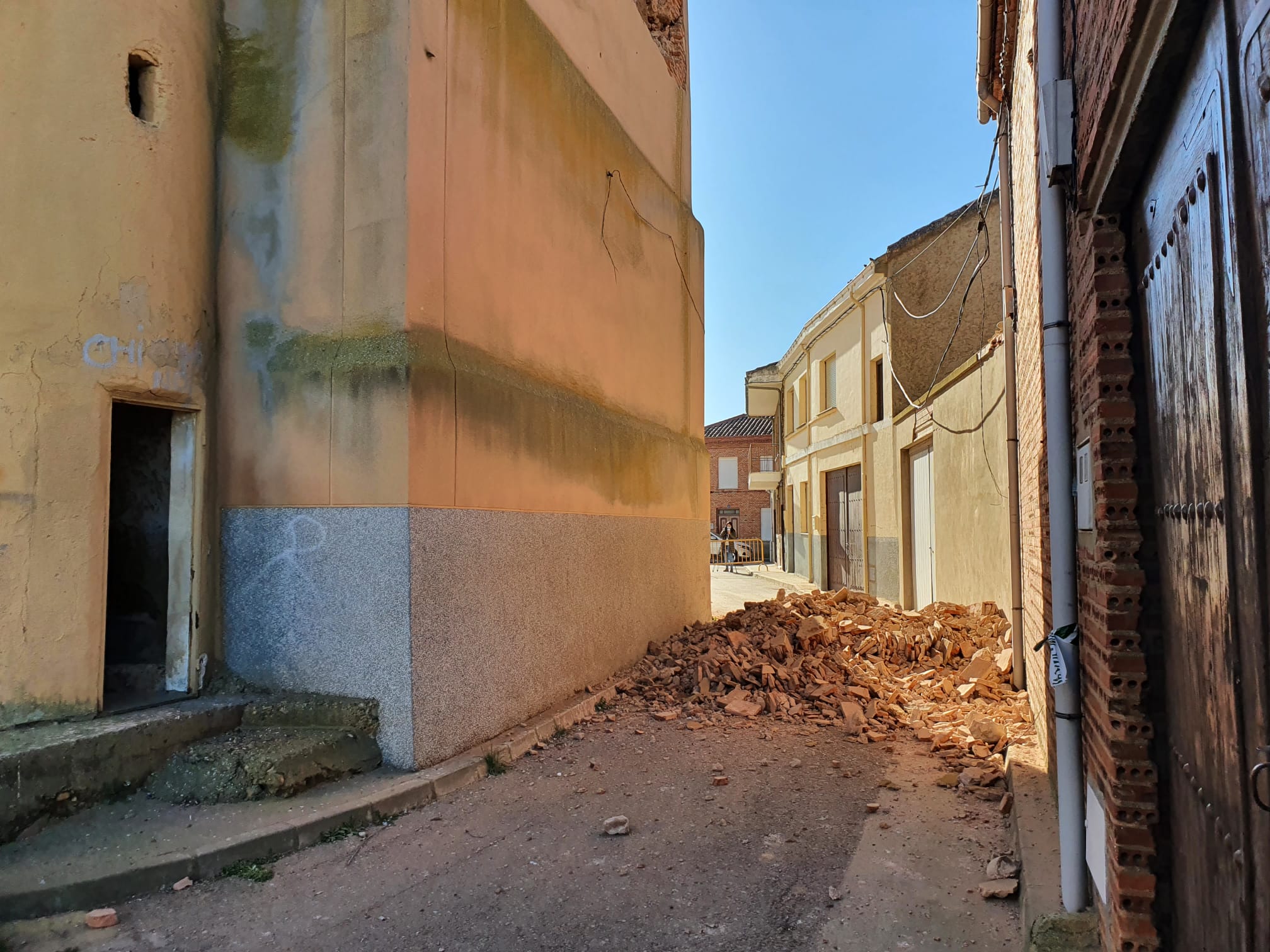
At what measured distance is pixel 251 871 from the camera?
13.4 feet

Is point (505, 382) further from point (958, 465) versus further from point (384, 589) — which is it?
point (958, 465)

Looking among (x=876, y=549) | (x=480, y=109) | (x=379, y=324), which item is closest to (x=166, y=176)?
(x=379, y=324)

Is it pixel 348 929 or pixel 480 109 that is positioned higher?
pixel 480 109

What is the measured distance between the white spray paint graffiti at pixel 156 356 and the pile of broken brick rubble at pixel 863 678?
4.71 m

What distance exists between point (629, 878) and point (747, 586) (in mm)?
17551

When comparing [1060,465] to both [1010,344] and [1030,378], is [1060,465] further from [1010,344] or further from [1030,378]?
[1010,344]

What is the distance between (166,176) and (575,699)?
512 cm

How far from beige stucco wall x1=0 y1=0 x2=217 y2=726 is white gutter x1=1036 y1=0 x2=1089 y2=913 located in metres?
5.11

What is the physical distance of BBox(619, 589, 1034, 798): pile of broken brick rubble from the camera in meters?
6.64

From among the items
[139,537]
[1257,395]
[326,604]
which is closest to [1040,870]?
[1257,395]

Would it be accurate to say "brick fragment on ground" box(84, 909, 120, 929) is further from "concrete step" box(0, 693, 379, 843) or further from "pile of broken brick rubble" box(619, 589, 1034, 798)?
"pile of broken brick rubble" box(619, 589, 1034, 798)

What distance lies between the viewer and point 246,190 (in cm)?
589

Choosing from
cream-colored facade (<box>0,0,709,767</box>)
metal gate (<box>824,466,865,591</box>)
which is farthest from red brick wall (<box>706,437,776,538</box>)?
cream-colored facade (<box>0,0,709,767</box>)

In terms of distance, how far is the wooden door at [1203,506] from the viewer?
1748mm
